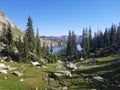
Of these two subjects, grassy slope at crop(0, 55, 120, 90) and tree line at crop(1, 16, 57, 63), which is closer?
grassy slope at crop(0, 55, 120, 90)

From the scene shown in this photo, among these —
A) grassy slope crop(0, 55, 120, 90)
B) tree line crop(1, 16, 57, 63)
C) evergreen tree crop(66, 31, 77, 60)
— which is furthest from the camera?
evergreen tree crop(66, 31, 77, 60)

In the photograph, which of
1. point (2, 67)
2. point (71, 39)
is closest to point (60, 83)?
point (2, 67)

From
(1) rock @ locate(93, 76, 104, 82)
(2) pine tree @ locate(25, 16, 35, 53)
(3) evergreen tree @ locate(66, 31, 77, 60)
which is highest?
(2) pine tree @ locate(25, 16, 35, 53)

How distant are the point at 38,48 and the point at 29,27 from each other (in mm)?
13895

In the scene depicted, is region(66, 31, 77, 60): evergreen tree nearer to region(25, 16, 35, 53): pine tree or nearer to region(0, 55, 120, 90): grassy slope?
region(25, 16, 35, 53): pine tree

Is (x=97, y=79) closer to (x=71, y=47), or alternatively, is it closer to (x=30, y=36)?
(x=30, y=36)

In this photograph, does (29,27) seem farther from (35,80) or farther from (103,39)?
(103,39)

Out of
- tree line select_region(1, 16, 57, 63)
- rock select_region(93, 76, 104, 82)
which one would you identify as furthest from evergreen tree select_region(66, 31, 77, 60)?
rock select_region(93, 76, 104, 82)

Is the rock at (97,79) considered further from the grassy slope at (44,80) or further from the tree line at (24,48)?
the tree line at (24,48)

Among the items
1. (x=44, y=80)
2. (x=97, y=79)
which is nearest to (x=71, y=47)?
(x=97, y=79)

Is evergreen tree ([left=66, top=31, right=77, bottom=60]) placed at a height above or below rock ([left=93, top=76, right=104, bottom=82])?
above

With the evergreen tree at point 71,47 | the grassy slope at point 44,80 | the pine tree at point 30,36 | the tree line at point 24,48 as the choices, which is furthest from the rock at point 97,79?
the evergreen tree at point 71,47

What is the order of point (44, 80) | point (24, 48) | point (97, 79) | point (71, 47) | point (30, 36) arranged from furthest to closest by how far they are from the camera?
point (71, 47), point (30, 36), point (24, 48), point (97, 79), point (44, 80)

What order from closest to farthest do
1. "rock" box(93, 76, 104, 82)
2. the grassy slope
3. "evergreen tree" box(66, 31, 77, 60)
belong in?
the grassy slope, "rock" box(93, 76, 104, 82), "evergreen tree" box(66, 31, 77, 60)
